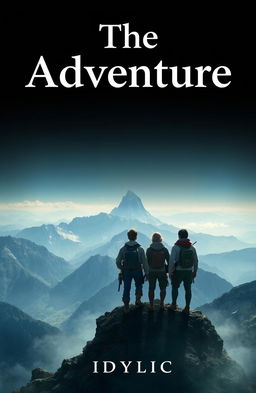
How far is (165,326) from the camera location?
20219 millimetres

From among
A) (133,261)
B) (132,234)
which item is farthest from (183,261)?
(132,234)

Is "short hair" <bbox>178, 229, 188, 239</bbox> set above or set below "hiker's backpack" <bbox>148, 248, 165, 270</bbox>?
above

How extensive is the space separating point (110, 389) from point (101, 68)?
18009 millimetres

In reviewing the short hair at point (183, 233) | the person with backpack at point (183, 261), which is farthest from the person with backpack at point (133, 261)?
the short hair at point (183, 233)

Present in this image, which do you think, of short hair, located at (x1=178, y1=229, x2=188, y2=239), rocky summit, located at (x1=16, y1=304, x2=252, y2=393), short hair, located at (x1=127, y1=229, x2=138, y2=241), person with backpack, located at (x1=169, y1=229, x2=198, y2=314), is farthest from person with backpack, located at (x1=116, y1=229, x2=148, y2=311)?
rocky summit, located at (x1=16, y1=304, x2=252, y2=393)

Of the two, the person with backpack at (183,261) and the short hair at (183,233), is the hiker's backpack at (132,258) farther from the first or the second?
the short hair at (183,233)

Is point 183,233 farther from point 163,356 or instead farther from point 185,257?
point 163,356

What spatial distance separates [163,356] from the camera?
19750 mm

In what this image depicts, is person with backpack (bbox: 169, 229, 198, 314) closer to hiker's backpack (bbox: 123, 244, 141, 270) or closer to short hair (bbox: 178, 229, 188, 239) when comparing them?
short hair (bbox: 178, 229, 188, 239)

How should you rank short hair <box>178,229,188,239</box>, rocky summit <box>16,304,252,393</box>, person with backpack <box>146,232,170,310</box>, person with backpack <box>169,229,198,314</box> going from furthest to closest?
1. rocky summit <box>16,304,252,393</box>
2. person with backpack <box>146,232,170,310</box>
3. person with backpack <box>169,229,198,314</box>
4. short hair <box>178,229,188,239</box>

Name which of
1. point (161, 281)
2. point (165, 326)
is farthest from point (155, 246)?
point (165, 326)

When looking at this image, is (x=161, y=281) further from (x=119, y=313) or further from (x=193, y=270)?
(x=119, y=313)

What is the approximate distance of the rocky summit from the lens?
19.8m

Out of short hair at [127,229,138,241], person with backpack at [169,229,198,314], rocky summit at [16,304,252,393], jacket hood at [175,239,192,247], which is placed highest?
short hair at [127,229,138,241]
